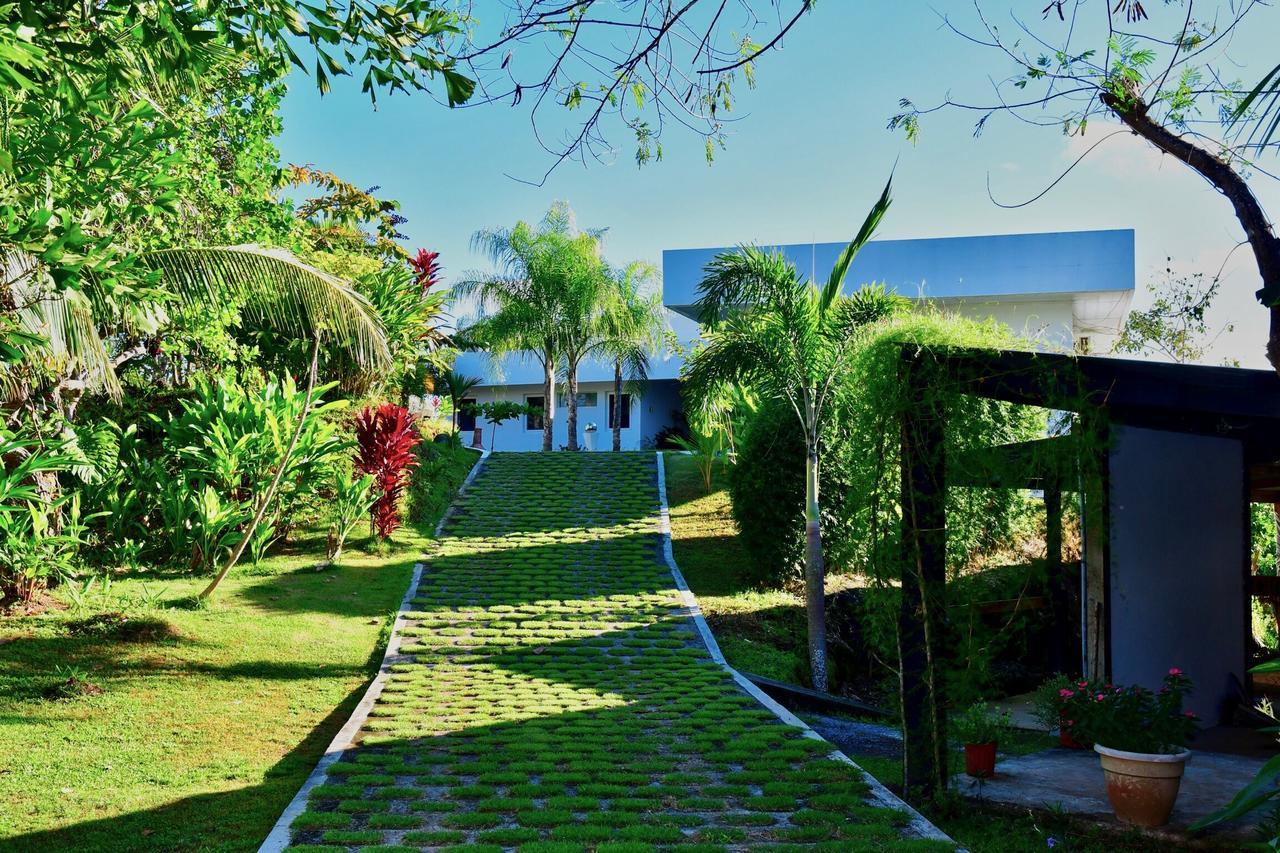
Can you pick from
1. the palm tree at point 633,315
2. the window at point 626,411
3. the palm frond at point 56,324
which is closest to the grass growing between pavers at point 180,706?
the palm frond at point 56,324

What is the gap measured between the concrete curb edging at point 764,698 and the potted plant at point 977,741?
0.64 metres

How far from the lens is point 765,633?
527 inches

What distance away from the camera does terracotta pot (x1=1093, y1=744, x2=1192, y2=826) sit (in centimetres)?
577

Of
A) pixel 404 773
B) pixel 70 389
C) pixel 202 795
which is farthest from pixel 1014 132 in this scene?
pixel 70 389

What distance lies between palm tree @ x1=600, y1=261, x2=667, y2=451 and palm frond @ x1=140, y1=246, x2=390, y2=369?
13655 mm

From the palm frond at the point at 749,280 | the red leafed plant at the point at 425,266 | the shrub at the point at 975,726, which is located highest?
the red leafed plant at the point at 425,266

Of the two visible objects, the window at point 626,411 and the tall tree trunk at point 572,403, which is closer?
the tall tree trunk at point 572,403

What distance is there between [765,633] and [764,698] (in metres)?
3.62

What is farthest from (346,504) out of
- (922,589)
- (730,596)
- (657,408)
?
(657,408)

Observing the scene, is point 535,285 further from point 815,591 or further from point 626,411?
point 815,591

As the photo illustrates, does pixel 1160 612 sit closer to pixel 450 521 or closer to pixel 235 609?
pixel 235 609

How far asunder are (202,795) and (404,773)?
1336 millimetres

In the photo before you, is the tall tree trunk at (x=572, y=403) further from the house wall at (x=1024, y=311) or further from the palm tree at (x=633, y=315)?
the house wall at (x=1024, y=311)

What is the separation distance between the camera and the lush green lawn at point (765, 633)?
5.84 m
